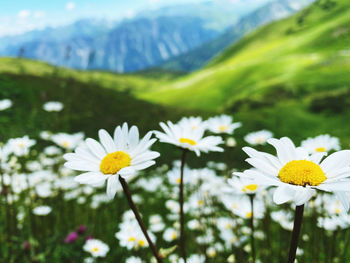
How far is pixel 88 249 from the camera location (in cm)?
267

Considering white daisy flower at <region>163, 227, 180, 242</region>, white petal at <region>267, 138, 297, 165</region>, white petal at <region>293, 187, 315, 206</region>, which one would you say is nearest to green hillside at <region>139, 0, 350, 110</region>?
white daisy flower at <region>163, 227, 180, 242</region>

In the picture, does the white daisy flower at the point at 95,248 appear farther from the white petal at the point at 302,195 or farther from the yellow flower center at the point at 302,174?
the white petal at the point at 302,195

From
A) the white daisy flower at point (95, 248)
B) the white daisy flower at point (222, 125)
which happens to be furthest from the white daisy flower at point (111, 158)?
the white daisy flower at point (95, 248)

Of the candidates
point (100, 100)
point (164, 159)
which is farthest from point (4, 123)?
point (100, 100)

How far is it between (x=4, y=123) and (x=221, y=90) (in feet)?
195

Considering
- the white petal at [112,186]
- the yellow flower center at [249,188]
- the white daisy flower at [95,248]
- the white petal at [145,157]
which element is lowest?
the white daisy flower at [95,248]

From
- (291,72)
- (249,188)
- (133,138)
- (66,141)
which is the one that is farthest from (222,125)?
(291,72)

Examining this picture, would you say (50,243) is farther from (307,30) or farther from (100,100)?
(307,30)

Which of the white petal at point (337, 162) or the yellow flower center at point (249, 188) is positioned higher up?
the white petal at point (337, 162)

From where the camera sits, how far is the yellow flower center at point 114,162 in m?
1.30

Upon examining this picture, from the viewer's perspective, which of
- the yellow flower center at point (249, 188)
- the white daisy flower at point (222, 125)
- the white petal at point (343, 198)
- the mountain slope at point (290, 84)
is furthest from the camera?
the mountain slope at point (290, 84)

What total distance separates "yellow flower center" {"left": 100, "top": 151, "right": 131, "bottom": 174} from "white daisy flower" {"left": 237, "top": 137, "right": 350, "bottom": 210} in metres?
0.54

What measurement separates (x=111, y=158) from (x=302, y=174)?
811 mm

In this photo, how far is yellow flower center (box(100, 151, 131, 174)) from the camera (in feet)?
4.26
